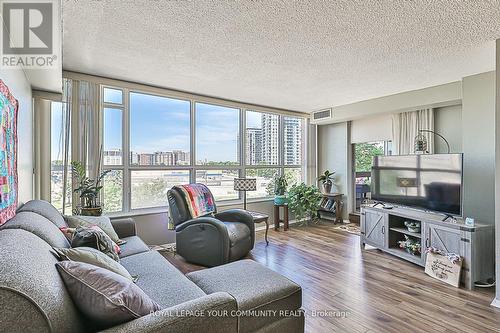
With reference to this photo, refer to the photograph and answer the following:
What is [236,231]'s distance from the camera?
11.4ft

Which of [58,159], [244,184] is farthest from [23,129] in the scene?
[244,184]

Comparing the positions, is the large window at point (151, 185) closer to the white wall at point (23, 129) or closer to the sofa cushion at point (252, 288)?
the white wall at point (23, 129)

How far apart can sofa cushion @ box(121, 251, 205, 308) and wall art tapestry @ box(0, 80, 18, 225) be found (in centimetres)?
87

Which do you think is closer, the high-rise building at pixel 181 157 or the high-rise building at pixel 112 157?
the high-rise building at pixel 112 157

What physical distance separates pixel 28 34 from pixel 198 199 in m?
2.54

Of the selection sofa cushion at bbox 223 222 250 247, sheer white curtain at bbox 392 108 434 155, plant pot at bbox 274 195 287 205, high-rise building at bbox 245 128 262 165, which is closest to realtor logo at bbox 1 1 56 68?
sofa cushion at bbox 223 222 250 247

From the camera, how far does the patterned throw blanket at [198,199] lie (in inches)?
146

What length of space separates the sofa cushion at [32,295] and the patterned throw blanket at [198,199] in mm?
2553

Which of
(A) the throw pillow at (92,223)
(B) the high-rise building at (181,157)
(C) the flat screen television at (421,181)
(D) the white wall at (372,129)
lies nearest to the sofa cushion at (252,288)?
(A) the throw pillow at (92,223)

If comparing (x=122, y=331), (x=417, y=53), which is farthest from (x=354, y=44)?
(x=122, y=331)

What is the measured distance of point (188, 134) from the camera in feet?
14.8

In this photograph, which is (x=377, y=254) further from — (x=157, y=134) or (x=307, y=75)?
(x=157, y=134)

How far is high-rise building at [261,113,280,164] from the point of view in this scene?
5.61m

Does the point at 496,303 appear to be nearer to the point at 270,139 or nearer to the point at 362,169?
the point at 362,169
